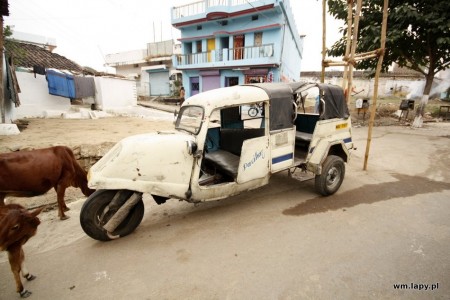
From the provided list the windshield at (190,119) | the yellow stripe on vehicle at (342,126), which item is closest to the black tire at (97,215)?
the windshield at (190,119)

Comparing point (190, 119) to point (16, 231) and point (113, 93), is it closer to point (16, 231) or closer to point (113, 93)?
point (16, 231)

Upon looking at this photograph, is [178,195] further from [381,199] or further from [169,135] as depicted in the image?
[381,199]

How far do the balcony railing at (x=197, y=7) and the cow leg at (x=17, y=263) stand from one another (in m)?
17.5

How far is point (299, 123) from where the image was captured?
6031 millimetres

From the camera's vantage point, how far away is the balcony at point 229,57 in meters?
16.2

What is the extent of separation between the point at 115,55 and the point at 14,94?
91.4 ft

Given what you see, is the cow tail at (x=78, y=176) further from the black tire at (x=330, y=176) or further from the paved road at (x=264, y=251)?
the black tire at (x=330, y=176)

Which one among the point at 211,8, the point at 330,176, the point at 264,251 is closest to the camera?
the point at 264,251

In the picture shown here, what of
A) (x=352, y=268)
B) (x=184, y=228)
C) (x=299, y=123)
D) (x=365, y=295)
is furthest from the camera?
(x=299, y=123)

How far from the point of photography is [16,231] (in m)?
2.30

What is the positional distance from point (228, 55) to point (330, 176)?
15.5 meters

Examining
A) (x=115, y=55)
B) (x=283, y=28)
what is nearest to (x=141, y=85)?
(x=115, y=55)

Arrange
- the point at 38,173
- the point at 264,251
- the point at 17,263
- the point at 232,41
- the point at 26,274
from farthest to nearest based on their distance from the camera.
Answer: the point at 232,41
the point at 38,173
the point at 264,251
the point at 26,274
the point at 17,263

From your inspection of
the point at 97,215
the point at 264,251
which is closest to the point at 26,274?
the point at 97,215
